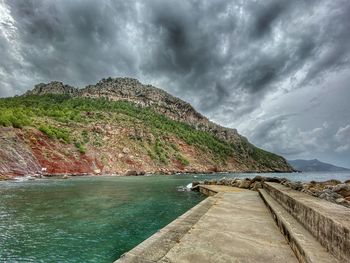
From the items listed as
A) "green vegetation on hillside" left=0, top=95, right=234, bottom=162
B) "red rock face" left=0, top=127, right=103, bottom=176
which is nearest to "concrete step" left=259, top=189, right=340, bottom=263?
"red rock face" left=0, top=127, right=103, bottom=176

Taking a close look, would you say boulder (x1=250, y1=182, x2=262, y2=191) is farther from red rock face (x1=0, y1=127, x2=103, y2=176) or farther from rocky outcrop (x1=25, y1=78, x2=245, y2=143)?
rocky outcrop (x1=25, y1=78, x2=245, y2=143)

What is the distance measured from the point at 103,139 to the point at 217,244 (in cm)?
8016

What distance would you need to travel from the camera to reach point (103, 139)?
82.3 m

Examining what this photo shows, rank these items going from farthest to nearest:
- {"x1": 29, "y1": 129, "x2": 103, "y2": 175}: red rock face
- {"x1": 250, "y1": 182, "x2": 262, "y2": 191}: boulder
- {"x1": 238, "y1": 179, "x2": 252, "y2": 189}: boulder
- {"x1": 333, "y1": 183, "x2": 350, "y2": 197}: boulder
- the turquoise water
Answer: {"x1": 29, "y1": 129, "x2": 103, "y2": 175}: red rock face < {"x1": 238, "y1": 179, "x2": 252, "y2": 189}: boulder < {"x1": 250, "y1": 182, "x2": 262, "y2": 191}: boulder < {"x1": 333, "y1": 183, "x2": 350, "y2": 197}: boulder < the turquoise water

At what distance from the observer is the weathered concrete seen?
16.2 feet

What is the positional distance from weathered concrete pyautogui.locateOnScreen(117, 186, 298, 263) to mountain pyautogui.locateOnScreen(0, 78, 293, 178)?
44439 millimetres

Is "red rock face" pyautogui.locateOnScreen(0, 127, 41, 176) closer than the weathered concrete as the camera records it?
No

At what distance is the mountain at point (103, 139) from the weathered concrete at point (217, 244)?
44439mm

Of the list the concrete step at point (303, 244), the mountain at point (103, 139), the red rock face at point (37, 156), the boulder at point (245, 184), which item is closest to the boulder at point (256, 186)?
the boulder at point (245, 184)

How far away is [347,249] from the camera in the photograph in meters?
3.57

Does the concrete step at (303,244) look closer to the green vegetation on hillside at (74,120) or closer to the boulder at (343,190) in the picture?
the boulder at (343,190)

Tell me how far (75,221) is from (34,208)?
5119 mm

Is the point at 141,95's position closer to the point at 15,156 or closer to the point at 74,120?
the point at 74,120

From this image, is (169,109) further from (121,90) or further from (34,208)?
(34,208)
